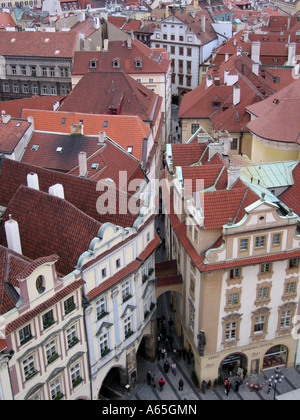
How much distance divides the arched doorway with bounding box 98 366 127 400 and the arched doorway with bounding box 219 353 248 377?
29.5 feet

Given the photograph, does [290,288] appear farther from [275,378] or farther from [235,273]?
[275,378]

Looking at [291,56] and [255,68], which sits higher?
[291,56]

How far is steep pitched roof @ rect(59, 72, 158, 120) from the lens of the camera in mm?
75812

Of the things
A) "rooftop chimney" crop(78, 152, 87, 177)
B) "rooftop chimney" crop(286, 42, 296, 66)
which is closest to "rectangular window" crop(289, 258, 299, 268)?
"rooftop chimney" crop(78, 152, 87, 177)

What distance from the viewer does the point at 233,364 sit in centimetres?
4959

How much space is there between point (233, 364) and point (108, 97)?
43155 millimetres

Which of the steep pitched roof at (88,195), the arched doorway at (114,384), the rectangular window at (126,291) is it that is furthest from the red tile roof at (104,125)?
the arched doorway at (114,384)

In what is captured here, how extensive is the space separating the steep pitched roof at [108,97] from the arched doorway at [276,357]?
38.6 m

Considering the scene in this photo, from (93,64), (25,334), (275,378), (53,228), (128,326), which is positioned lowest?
(275,378)

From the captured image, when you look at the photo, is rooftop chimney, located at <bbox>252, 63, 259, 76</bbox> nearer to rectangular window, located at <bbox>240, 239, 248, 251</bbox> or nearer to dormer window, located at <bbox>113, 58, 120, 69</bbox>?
dormer window, located at <bbox>113, 58, 120, 69</bbox>

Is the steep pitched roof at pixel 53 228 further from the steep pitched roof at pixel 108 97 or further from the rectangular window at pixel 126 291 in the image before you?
the steep pitched roof at pixel 108 97

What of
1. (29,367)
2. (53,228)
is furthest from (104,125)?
(29,367)

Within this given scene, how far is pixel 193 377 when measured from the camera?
48.6 metres
